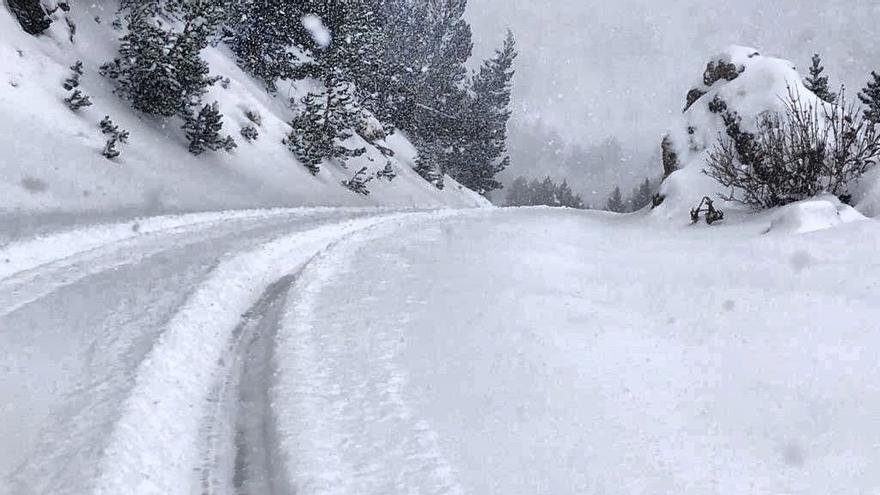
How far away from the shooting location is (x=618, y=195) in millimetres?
96562

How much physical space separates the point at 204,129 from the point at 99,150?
13.9 feet

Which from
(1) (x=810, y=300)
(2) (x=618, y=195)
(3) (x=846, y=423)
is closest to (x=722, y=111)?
(1) (x=810, y=300)

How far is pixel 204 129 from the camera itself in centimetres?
2000

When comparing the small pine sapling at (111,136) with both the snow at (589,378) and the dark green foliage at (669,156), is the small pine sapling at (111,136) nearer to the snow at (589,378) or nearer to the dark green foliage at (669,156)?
the snow at (589,378)

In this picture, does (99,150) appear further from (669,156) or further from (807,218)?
(669,156)

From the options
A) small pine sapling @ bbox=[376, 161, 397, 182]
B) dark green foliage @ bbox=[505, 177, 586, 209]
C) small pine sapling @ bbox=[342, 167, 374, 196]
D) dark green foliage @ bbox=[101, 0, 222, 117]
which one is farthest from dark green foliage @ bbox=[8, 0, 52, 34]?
dark green foliage @ bbox=[505, 177, 586, 209]

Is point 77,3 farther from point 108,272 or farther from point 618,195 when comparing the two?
point 618,195

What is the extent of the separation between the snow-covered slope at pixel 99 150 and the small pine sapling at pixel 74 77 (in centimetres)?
18

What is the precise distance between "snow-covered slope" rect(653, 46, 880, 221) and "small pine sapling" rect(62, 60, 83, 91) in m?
15.7

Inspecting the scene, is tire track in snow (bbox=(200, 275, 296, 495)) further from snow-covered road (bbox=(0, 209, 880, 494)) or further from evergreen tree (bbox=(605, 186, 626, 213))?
evergreen tree (bbox=(605, 186, 626, 213))

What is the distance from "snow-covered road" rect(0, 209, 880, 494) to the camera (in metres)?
3.93

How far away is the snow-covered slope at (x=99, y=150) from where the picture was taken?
1350 cm

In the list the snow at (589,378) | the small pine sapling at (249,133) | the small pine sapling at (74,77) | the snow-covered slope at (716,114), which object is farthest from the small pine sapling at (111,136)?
the snow-covered slope at (716,114)

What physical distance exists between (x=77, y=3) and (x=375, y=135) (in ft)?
61.4
